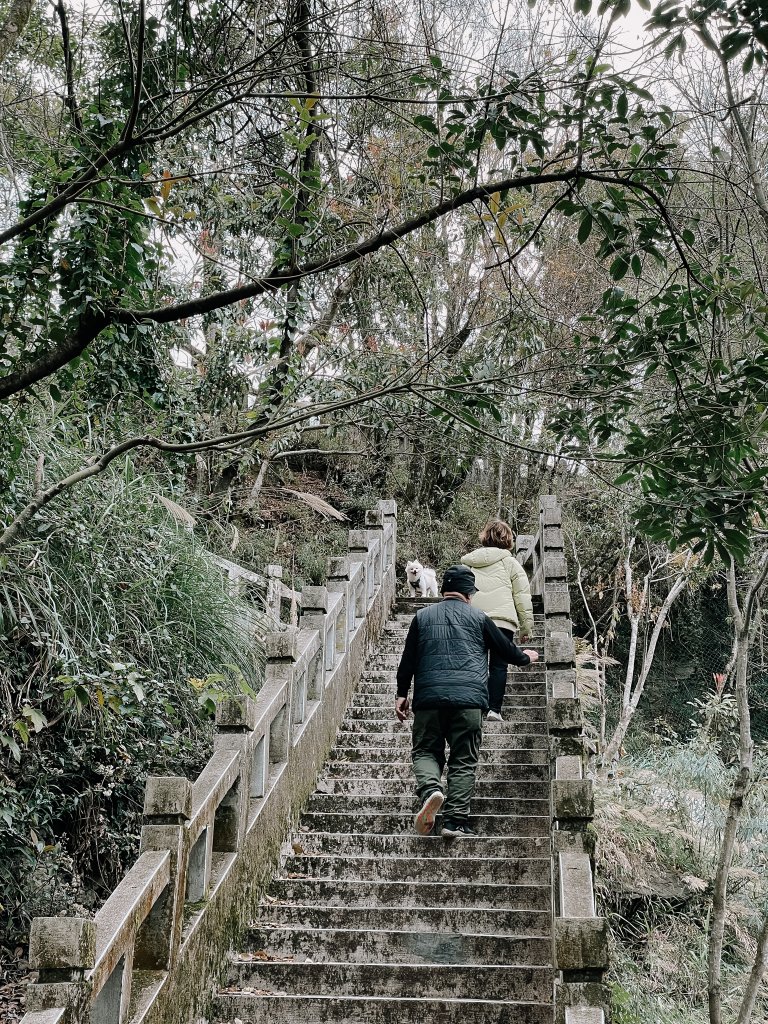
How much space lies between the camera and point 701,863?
34.9 ft

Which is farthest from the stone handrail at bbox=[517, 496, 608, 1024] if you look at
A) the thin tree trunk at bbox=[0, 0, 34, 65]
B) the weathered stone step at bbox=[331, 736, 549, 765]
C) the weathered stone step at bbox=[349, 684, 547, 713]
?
the thin tree trunk at bbox=[0, 0, 34, 65]

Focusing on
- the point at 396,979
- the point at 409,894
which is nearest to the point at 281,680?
the point at 409,894

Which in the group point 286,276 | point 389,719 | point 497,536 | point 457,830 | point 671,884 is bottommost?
point 671,884

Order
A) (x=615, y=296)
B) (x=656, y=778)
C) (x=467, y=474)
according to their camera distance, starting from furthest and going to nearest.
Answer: (x=467, y=474) → (x=656, y=778) → (x=615, y=296)

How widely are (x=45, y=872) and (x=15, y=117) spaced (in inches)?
180

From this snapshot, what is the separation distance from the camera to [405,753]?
8148 mm

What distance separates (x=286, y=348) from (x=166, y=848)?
3.26 metres

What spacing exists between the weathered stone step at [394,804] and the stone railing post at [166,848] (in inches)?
103

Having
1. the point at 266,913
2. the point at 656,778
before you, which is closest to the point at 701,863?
the point at 656,778

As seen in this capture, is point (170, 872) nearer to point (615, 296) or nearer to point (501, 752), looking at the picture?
point (615, 296)

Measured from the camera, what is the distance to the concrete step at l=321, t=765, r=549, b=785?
25.0 ft

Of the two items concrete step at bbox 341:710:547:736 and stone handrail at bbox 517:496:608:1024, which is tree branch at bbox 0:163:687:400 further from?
concrete step at bbox 341:710:547:736

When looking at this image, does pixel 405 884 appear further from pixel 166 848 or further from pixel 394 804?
pixel 166 848

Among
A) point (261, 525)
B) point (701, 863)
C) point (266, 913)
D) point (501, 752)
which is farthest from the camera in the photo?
point (261, 525)
